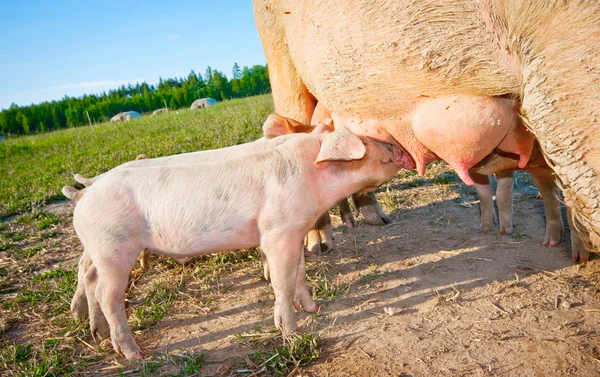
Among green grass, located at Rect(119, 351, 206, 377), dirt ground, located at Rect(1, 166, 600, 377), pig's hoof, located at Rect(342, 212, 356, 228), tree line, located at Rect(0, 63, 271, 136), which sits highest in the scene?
tree line, located at Rect(0, 63, 271, 136)

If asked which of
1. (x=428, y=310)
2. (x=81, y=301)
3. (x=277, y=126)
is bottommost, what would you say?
(x=428, y=310)

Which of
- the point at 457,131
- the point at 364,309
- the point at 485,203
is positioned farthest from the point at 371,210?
the point at 457,131

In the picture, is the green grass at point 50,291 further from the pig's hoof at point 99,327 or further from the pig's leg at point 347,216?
the pig's leg at point 347,216

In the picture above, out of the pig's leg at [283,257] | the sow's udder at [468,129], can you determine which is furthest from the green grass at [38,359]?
the sow's udder at [468,129]

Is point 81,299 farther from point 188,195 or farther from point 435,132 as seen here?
point 435,132

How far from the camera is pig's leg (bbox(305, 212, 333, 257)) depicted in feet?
11.1

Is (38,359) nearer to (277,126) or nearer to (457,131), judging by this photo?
(277,126)

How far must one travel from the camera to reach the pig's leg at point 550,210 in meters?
3.00

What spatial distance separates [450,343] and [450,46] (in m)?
1.34

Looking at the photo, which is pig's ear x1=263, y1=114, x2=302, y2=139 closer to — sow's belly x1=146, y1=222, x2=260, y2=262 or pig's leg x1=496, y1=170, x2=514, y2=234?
sow's belly x1=146, y1=222, x2=260, y2=262

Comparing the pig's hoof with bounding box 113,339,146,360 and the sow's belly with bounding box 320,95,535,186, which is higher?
the sow's belly with bounding box 320,95,535,186

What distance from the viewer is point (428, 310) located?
2.45 metres

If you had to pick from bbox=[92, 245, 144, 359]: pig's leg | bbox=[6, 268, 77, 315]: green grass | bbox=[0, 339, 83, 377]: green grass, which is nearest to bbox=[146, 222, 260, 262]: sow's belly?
bbox=[92, 245, 144, 359]: pig's leg

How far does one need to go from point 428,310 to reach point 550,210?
4.05 ft
